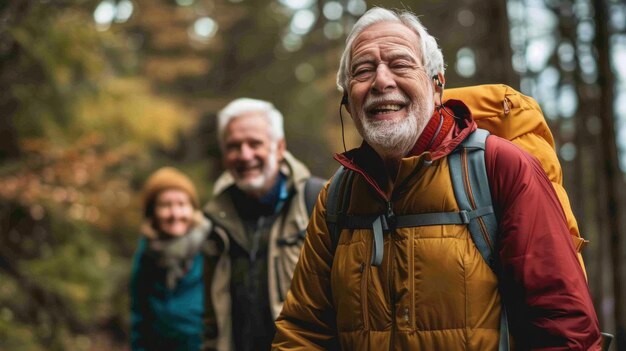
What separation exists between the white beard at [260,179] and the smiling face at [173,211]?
145 cm

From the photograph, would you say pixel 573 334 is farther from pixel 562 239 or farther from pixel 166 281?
pixel 166 281

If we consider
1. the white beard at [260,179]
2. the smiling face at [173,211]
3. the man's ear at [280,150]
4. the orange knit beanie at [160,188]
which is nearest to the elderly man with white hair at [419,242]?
the white beard at [260,179]

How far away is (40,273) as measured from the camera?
8.35m

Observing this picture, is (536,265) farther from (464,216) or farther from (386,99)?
(386,99)

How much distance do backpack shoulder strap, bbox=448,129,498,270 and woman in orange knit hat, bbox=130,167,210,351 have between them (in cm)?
353

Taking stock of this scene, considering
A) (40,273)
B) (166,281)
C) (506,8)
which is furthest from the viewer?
(506,8)

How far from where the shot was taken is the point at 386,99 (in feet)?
9.45

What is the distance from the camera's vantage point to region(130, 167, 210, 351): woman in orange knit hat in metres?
5.84

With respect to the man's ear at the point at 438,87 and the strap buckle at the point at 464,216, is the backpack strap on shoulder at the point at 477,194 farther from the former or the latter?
the man's ear at the point at 438,87

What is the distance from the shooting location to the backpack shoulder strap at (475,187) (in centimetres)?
258

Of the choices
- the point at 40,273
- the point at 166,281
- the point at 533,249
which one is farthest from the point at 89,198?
the point at 533,249

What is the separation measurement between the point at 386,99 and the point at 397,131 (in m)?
0.14

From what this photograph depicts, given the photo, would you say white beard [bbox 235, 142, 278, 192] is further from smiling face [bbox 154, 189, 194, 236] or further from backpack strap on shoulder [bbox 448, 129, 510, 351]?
backpack strap on shoulder [bbox 448, 129, 510, 351]

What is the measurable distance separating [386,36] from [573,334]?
131 cm
